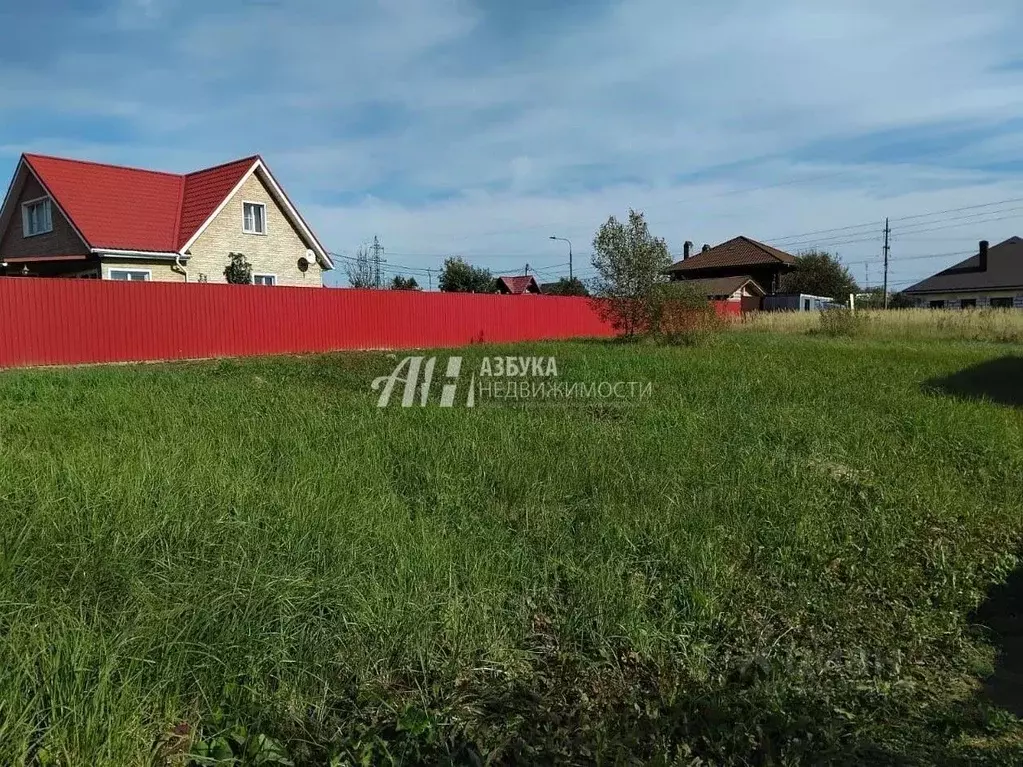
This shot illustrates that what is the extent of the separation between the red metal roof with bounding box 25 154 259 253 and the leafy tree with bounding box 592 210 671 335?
44.6ft

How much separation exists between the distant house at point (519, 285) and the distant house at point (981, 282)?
2818 centimetres

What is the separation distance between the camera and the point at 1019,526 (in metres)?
4.76

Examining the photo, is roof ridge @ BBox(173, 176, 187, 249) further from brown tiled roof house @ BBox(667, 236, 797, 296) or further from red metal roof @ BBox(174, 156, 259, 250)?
brown tiled roof house @ BBox(667, 236, 797, 296)

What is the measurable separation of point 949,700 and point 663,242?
17816mm

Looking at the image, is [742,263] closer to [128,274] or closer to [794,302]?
[794,302]

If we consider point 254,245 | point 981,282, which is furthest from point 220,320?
point 981,282

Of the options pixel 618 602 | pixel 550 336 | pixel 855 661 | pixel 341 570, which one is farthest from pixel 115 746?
pixel 550 336

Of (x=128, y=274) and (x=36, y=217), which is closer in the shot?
(x=128, y=274)

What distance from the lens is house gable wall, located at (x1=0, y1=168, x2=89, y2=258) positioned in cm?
1984

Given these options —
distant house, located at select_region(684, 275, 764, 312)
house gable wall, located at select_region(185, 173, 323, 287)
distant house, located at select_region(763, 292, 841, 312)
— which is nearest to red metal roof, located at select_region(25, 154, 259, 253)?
house gable wall, located at select_region(185, 173, 323, 287)

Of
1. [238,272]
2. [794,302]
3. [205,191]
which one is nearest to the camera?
[238,272]

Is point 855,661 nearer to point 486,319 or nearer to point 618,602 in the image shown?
point 618,602

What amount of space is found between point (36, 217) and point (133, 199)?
349cm

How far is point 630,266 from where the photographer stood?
63.8 feet
